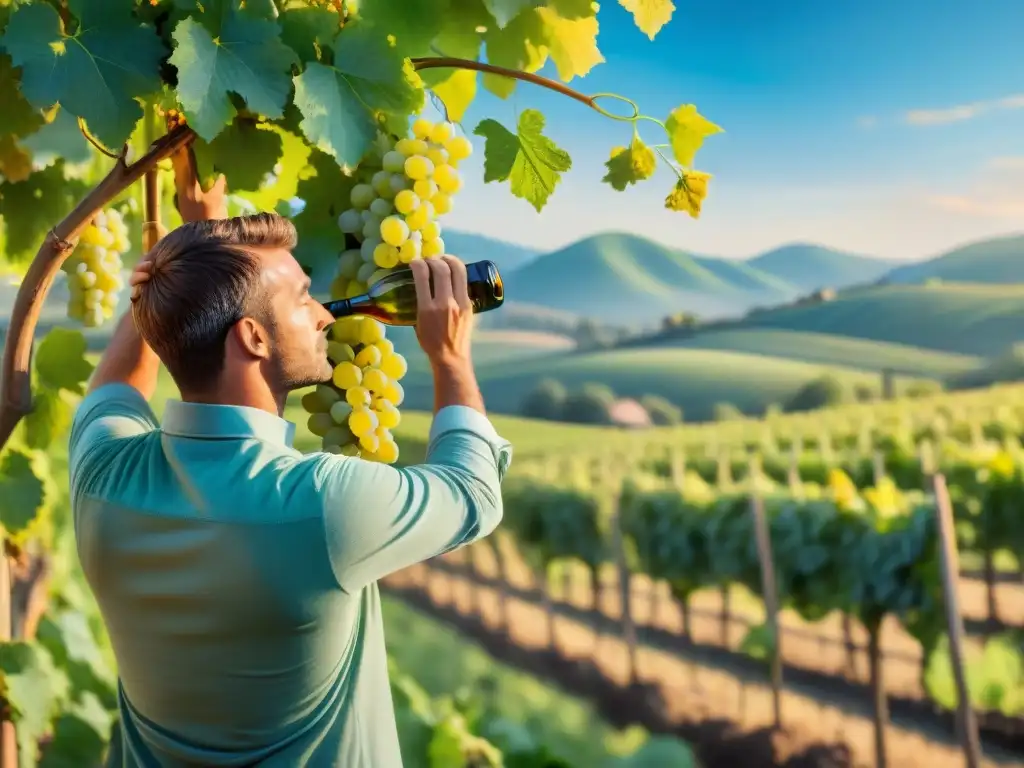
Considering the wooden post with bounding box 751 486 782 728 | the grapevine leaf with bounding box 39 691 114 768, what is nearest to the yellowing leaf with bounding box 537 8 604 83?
the grapevine leaf with bounding box 39 691 114 768

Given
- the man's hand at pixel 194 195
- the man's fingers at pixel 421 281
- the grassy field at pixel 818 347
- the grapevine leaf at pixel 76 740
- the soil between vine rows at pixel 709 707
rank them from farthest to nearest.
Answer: the grassy field at pixel 818 347 < the soil between vine rows at pixel 709 707 < the grapevine leaf at pixel 76 740 < the man's hand at pixel 194 195 < the man's fingers at pixel 421 281

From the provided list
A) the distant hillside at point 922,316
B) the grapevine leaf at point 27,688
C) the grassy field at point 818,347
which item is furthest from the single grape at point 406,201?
the grassy field at point 818,347

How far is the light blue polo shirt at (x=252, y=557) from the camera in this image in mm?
846

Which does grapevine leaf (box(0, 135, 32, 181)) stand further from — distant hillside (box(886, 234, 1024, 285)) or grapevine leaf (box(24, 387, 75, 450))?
distant hillside (box(886, 234, 1024, 285))

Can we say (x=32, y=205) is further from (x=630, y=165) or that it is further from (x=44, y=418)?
(x=630, y=165)

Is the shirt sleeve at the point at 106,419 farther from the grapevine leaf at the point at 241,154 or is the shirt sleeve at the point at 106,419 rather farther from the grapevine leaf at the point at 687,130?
the grapevine leaf at the point at 687,130

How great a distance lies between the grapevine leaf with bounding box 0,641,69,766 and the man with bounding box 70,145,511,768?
1.98ft

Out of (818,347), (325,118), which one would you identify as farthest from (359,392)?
(818,347)

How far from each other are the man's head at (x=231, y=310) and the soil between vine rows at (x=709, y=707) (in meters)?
5.01

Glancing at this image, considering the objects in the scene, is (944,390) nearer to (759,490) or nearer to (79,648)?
(759,490)

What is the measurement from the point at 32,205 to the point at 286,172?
1.81 feet

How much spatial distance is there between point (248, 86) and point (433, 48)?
289mm

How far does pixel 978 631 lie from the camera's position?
272 inches

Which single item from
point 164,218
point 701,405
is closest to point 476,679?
Answer: point 164,218
